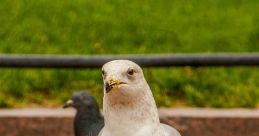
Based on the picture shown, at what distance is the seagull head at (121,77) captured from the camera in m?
3.34

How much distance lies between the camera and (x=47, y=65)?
6508mm

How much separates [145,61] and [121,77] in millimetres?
2981

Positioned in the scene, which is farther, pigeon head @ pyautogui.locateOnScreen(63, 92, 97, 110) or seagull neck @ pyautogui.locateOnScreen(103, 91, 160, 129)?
pigeon head @ pyautogui.locateOnScreen(63, 92, 97, 110)

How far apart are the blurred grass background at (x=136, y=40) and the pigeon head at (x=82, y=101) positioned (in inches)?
45.7

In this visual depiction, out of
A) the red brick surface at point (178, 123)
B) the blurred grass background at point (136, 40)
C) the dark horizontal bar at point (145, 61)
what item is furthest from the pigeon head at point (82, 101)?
the blurred grass background at point (136, 40)

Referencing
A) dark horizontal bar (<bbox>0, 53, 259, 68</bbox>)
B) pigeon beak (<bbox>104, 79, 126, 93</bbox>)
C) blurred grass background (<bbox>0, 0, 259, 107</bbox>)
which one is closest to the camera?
pigeon beak (<bbox>104, 79, 126, 93</bbox>)

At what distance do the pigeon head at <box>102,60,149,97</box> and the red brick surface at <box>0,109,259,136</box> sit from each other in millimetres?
3165

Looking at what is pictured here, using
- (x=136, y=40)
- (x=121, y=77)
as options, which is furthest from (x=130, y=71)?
(x=136, y=40)

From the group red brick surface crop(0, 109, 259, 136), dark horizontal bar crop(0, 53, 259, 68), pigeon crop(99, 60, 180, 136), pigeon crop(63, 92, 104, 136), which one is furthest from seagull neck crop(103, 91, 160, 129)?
red brick surface crop(0, 109, 259, 136)

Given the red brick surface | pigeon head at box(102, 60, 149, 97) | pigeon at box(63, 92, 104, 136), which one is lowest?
the red brick surface

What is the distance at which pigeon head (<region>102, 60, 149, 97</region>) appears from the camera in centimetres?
334

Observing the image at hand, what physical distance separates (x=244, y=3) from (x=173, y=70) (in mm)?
2034

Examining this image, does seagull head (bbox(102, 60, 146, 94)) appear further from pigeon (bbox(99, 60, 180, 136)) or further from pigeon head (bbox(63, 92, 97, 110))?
pigeon head (bbox(63, 92, 97, 110))

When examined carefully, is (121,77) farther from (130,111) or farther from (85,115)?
(85,115)
